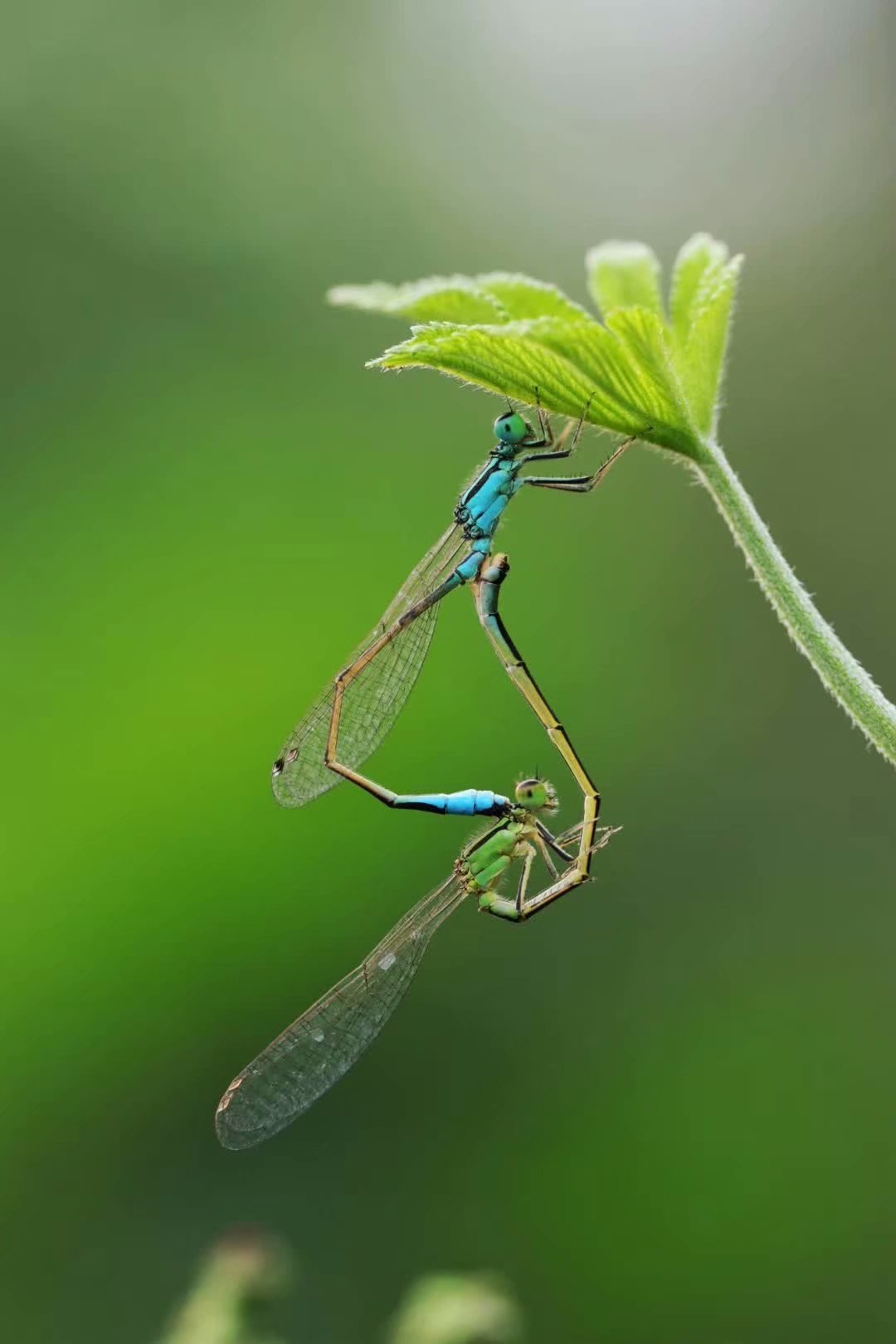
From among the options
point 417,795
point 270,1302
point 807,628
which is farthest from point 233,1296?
point 807,628

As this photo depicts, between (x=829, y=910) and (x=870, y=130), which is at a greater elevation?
(x=870, y=130)

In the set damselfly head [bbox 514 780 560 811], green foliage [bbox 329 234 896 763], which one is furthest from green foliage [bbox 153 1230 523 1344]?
green foliage [bbox 329 234 896 763]

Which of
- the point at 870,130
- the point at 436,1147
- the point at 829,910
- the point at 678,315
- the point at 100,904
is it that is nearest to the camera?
the point at 678,315

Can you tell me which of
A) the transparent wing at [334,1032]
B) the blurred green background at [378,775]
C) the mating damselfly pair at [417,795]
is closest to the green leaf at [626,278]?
the mating damselfly pair at [417,795]

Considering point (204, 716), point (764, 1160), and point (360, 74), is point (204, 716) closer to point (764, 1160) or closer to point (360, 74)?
point (764, 1160)

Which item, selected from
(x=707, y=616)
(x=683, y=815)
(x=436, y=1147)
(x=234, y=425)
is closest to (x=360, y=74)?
(x=234, y=425)

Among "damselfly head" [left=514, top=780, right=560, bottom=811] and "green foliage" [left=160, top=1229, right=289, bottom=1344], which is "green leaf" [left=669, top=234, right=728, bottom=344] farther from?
"green foliage" [left=160, top=1229, right=289, bottom=1344]

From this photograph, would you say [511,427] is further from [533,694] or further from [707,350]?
[707,350]
